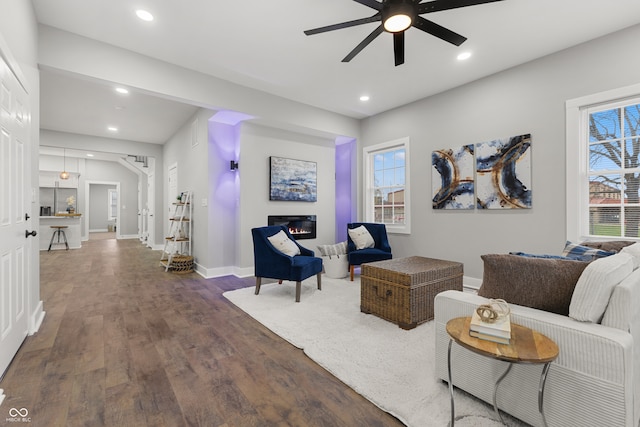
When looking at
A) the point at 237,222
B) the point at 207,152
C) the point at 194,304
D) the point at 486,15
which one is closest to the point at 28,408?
the point at 194,304

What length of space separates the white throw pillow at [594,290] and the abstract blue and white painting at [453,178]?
2908 mm

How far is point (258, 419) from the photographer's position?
1580 millimetres

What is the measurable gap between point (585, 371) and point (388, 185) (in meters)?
4.29

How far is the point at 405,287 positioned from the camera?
2.74 m

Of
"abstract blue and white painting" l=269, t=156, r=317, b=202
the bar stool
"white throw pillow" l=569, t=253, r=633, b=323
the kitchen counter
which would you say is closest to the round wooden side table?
"white throw pillow" l=569, t=253, r=633, b=323

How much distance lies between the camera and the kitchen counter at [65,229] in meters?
8.05

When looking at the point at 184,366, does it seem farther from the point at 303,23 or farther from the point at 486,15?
the point at 486,15

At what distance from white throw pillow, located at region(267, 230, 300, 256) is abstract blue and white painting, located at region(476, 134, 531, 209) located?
2.60m

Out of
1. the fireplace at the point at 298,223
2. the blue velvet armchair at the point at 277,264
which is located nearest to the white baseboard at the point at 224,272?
the fireplace at the point at 298,223

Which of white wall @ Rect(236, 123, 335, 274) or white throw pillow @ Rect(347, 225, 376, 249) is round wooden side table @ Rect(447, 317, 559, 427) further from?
white wall @ Rect(236, 123, 335, 274)

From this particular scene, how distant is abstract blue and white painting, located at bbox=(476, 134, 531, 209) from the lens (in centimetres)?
363

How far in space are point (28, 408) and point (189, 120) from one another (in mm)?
5246

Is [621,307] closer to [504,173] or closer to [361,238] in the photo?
[504,173]

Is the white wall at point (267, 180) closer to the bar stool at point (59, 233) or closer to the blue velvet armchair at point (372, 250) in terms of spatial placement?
the blue velvet armchair at point (372, 250)
